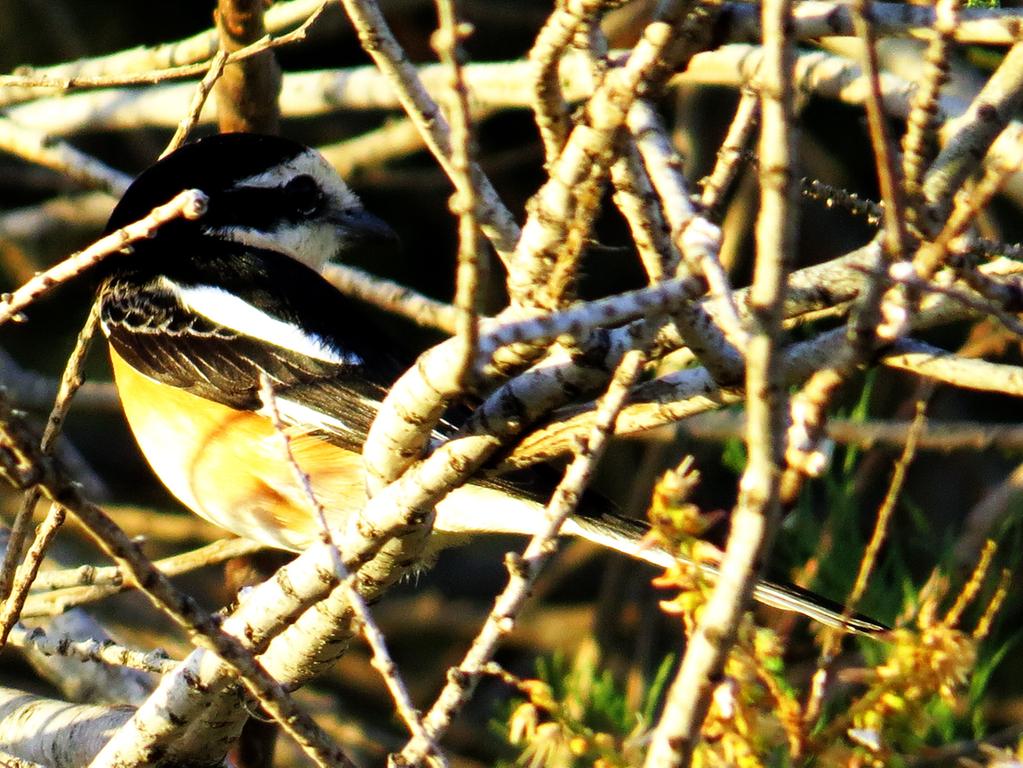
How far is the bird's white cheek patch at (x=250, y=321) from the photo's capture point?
3.71 metres

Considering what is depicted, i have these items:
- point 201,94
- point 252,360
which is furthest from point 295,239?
point 201,94

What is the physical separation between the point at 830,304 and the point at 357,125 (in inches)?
185

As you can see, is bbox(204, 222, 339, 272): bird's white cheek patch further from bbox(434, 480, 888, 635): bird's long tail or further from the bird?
bbox(434, 480, 888, 635): bird's long tail

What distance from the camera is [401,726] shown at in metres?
5.79

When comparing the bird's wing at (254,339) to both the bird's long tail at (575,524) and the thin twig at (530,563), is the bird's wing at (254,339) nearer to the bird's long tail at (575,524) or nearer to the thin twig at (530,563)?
the bird's long tail at (575,524)

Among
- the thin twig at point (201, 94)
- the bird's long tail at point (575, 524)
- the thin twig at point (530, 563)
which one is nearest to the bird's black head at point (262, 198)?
the thin twig at point (201, 94)

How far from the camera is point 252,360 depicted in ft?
12.4

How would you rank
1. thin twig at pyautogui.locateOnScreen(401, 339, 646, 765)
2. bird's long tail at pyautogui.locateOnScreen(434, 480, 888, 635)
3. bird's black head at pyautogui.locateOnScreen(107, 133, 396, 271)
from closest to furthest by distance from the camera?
1. thin twig at pyautogui.locateOnScreen(401, 339, 646, 765)
2. bird's long tail at pyautogui.locateOnScreen(434, 480, 888, 635)
3. bird's black head at pyautogui.locateOnScreen(107, 133, 396, 271)

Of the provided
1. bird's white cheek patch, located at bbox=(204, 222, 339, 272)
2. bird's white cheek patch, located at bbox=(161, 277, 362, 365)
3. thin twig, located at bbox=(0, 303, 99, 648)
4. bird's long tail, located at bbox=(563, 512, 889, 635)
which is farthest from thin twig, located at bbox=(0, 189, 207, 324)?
bird's white cheek patch, located at bbox=(204, 222, 339, 272)

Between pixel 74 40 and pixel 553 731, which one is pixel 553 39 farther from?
pixel 74 40

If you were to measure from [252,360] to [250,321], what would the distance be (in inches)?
4.8

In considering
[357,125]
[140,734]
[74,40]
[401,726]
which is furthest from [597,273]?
[140,734]

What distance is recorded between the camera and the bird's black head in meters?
4.02

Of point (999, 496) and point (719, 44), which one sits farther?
point (999, 496)
